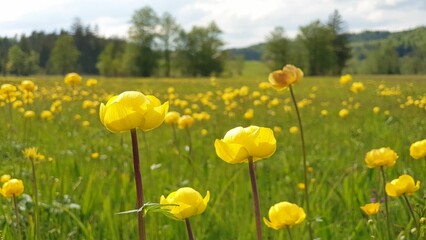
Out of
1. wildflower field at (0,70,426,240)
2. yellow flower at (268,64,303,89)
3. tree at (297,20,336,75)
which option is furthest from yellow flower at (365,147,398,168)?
tree at (297,20,336,75)

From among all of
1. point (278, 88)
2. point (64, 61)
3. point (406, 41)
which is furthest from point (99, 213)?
point (406, 41)

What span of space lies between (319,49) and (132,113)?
56.6 meters

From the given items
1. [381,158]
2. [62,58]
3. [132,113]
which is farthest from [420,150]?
[62,58]

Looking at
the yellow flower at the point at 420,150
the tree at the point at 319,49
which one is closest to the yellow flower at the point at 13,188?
the yellow flower at the point at 420,150

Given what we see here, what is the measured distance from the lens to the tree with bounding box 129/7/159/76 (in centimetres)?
5459

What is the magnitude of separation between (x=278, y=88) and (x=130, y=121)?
90 cm

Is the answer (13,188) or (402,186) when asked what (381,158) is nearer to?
(402,186)

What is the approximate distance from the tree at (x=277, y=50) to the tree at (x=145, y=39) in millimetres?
13631

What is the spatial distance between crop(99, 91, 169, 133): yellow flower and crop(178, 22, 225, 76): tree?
55547mm

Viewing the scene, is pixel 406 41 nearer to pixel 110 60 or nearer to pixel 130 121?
→ pixel 110 60

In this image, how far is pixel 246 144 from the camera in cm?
87

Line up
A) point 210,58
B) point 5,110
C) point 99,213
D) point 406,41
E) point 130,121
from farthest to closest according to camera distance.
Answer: point 406,41 → point 210,58 → point 5,110 → point 99,213 → point 130,121

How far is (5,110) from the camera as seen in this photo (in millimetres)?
6230

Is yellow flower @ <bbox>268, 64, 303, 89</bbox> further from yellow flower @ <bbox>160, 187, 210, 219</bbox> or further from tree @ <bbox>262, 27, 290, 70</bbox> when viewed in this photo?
tree @ <bbox>262, 27, 290, 70</bbox>
